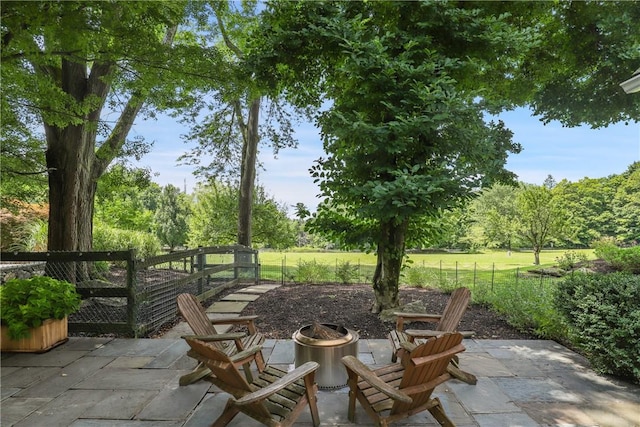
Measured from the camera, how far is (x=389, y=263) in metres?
5.40

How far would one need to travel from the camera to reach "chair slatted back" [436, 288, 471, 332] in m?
3.58

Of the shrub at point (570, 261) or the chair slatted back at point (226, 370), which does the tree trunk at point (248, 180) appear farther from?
the shrub at point (570, 261)

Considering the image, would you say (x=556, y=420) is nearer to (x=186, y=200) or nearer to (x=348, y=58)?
(x=348, y=58)

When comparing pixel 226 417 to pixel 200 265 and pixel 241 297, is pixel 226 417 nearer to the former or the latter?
pixel 241 297

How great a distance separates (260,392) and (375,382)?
2.42ft

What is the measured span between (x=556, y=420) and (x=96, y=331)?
16.9 feet

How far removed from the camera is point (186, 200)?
2727 centimetres

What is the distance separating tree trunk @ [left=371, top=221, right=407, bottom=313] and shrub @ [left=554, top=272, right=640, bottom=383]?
2.15 metres

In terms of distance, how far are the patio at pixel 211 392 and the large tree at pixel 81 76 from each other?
3195 millimetres

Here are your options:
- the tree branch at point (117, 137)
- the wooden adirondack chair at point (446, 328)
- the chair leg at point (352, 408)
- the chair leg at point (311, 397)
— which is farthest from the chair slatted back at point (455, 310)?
the tree branch at point (117, 137)

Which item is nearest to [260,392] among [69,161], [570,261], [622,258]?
[69,161]

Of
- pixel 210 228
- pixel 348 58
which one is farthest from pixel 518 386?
pixel 210 228

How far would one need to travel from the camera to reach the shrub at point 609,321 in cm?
318

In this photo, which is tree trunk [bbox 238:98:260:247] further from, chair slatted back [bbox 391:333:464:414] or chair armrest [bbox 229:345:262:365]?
chair slatted back [bbox 391:333:464:414]
